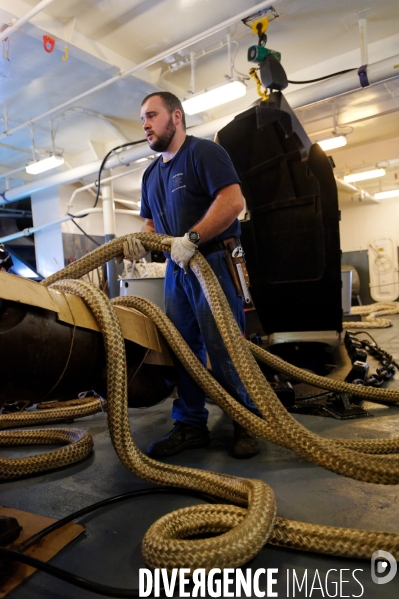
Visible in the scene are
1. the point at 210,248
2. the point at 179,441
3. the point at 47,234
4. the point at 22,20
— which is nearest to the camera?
the point at 179,441

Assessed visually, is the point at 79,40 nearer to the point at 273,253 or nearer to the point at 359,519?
the point at 273,253

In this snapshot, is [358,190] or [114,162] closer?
[114,162]

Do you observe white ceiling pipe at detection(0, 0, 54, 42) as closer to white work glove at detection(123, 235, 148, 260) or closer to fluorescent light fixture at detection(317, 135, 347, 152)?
white work glove at detection(123, 235, 148, 260)

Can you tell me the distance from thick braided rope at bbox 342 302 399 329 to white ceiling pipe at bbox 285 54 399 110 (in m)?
2.79

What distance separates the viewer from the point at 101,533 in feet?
3.57

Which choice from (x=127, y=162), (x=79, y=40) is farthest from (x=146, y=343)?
(x=127, y=162)

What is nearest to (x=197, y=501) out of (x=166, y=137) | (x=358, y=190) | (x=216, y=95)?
(x=166, y=137)

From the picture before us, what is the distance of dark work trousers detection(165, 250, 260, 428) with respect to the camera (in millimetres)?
1680

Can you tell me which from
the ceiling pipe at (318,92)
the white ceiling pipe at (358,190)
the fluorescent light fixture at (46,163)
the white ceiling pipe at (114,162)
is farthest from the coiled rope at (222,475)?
the white ceiling pipe at (358,190)

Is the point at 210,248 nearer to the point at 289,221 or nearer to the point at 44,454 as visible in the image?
the point at 44,454

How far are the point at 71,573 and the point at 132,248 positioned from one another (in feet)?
3.63

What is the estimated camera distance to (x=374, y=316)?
6.50 meters

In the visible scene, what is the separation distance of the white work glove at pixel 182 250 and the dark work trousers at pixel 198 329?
0.30 feet

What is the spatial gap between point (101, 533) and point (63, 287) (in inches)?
30.3
